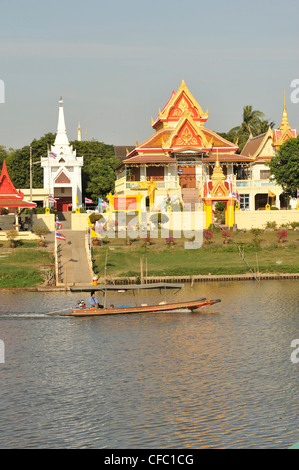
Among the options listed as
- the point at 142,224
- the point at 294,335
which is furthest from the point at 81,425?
the point at 142,224

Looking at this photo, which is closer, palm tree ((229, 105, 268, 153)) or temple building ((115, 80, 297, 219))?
temple building ((115, 80, 297, 219))

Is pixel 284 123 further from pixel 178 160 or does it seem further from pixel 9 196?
pixel 9 196

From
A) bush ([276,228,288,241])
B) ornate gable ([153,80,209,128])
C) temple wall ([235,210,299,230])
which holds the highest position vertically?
ornate gable ([153,80,209,128])

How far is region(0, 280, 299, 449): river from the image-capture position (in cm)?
2470

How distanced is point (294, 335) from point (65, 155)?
62743 mm

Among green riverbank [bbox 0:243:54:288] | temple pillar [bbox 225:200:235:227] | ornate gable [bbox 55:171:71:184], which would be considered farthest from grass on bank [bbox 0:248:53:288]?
ornate gable [bbox 55:171:71:184]

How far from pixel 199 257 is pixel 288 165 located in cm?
1871

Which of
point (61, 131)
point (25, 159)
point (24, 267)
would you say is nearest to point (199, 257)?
point (24, 267)

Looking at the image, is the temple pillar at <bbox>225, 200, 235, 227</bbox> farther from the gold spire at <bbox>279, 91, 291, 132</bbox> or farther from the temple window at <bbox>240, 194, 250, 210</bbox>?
the gold spire at <bbox>279, 91, 291, 132</bbox>

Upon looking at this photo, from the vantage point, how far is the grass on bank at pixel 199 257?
58719mm

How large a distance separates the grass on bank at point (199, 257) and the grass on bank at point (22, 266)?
4288 mm

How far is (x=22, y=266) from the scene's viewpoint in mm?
59594

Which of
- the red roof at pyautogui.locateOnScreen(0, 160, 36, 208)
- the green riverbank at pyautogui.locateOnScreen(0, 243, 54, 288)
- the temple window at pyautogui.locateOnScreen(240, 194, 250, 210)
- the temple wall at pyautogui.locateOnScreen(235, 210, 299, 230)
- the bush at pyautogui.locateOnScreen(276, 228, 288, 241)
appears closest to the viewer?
the green riverbank at pyautogui.locateOnScreen(0, 243, 54, 288)

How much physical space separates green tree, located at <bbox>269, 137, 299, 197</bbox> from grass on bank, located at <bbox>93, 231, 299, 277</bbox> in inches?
374
